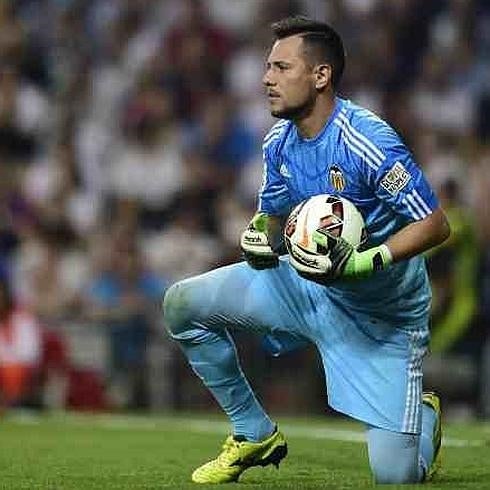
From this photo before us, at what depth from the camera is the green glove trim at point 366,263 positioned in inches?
252

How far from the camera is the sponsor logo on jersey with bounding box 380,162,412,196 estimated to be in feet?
21.3

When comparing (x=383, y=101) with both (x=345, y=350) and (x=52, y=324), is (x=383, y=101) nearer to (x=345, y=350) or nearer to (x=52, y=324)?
(x=52, y=324)

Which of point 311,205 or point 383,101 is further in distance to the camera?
point 383,101

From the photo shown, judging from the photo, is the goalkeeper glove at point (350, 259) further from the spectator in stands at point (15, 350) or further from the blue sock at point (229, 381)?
the spectator in stands at point (15, 350)

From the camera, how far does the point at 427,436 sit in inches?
284

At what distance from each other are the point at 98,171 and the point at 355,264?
874 cm

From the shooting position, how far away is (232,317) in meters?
7.07

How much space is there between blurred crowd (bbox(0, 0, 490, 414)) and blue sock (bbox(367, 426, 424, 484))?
584 centimetres

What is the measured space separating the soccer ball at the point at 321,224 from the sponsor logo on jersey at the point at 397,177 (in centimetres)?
20

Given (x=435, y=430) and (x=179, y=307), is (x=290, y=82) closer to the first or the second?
(x=179, y=307)

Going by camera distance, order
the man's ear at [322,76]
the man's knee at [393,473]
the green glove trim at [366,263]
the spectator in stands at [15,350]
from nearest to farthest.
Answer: the green glove trim at [366,263] < the man's knee at [393,473] < the man's ear at [322,76] < the spectator in stands at [15,350]

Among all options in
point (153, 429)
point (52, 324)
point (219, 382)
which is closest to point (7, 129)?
point (52, 324)

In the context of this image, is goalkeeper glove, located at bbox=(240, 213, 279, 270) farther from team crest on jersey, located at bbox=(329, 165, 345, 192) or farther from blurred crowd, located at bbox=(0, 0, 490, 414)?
blurred crowd, located at bbox=(0, 0, 490, 414)

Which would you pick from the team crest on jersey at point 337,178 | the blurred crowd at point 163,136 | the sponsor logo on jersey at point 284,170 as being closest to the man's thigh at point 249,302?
the sponsor logo on jersey at point 284,170
